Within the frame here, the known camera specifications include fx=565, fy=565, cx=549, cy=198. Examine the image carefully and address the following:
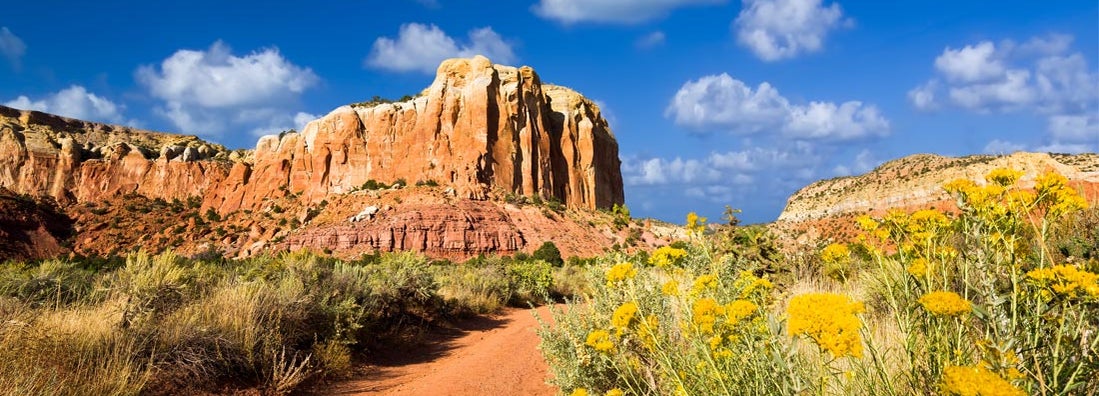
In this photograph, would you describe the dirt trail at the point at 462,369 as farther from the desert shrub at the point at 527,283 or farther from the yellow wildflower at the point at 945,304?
the desert shrub at the point at 527,283

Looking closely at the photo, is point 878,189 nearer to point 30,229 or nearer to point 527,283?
point 527,283

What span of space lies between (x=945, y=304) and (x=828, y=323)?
0.48 meters

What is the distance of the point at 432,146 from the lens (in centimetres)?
4822

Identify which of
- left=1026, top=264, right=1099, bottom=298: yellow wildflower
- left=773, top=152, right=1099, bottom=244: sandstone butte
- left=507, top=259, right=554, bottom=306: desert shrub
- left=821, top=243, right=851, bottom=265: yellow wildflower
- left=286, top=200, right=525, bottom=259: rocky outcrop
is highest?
left=773, top=152, right=1099, bottom=244: sandstone butte

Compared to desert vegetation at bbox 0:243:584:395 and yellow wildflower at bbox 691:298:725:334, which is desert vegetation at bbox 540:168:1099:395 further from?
desert vegetation at bbox 0:243:584:395

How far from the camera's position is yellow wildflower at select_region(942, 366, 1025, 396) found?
135cm

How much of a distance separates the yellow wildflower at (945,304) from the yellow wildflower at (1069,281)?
276mm

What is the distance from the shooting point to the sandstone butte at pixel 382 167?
41312mm

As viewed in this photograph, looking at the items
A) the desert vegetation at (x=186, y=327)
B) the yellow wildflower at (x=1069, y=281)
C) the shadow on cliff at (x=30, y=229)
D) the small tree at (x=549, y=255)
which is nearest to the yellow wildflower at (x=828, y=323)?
the yellow wildflower at (x=1069, y=281)

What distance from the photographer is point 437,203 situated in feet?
141

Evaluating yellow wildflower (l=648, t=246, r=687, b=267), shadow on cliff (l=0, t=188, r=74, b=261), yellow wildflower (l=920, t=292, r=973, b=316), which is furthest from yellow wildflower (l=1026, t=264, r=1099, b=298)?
shadow on cliff (l=0, t=188, r=74, b=261)

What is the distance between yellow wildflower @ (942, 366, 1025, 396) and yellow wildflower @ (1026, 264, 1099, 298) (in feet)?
1.91

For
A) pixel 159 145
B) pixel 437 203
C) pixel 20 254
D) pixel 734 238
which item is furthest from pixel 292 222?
pixel 734 238

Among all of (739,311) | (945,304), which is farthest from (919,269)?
(739,311)
